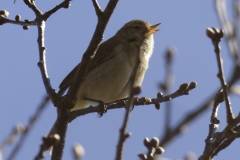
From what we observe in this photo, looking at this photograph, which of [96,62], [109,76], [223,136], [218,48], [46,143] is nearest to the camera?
[218,48]

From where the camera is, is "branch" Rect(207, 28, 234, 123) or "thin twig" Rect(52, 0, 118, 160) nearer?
"branch" Rect(207, 28, 234, 123)

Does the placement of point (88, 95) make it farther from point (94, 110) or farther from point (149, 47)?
point (94, 110)

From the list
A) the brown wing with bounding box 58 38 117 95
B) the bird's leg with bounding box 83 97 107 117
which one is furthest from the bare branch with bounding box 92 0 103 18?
the brown wing with bounding box 58 38 117 95

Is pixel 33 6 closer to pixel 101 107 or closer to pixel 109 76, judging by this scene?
pixel 101 107

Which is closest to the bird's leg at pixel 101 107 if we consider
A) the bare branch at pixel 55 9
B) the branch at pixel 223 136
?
the bare branch at pixel 55 9

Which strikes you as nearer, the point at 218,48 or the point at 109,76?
the point at 218,48

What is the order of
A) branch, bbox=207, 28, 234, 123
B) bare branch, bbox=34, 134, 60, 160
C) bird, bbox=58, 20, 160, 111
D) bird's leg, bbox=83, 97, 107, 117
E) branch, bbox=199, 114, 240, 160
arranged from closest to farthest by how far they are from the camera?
branch, bbox=207, 28, 234, 123 < bare branch, bbox=34, 134, 60, 160 < branch, bbox=199, 114, 240, 160 < bird's leg, bbox=83, 97, 107, 117 < bird, bbox=58, 20, 160, 111

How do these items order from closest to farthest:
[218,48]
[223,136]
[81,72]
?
[218,48] < [223,136] < [81,72]

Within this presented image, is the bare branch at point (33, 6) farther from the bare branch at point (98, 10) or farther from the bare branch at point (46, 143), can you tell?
the bare branch at point (46, 143)

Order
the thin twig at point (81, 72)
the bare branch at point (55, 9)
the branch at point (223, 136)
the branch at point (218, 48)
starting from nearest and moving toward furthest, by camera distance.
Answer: the branch at point (218, 48) → the branch at point (223, 136) → the thin twig at point (81, 72) → the bare branch at point (55, 9)

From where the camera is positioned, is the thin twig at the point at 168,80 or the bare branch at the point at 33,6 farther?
the bare branch at the point at 33,6

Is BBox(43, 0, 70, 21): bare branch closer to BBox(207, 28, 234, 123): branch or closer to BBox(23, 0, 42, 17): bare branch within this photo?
BBox(23, 0, 42, 17): bare branch

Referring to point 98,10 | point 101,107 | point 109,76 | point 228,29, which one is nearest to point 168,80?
point 228,29
